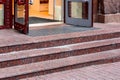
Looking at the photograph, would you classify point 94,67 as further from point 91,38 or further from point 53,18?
point 53,18

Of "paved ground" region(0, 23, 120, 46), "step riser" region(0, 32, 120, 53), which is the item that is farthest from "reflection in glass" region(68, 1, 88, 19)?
"step riser" region(0, 32, 120, 53)

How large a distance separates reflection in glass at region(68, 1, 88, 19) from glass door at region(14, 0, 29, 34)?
6.05ft

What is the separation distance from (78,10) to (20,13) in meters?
2.02

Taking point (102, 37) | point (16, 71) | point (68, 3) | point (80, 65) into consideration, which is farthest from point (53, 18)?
point (16, 71)

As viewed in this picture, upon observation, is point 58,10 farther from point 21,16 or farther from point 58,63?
point 58,63

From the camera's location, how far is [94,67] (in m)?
6.41

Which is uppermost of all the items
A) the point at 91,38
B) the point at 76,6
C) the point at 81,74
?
the point at 76,6

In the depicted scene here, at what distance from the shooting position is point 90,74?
5.93 m

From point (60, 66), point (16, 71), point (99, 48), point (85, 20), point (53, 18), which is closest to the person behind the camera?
point (16, 71)

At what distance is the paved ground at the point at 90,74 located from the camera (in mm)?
5719

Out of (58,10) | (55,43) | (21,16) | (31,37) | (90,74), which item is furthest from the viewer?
(58,10)

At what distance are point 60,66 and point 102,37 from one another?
1874mm

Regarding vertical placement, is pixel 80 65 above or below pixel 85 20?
below

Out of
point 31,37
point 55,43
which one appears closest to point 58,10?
point 31,37
